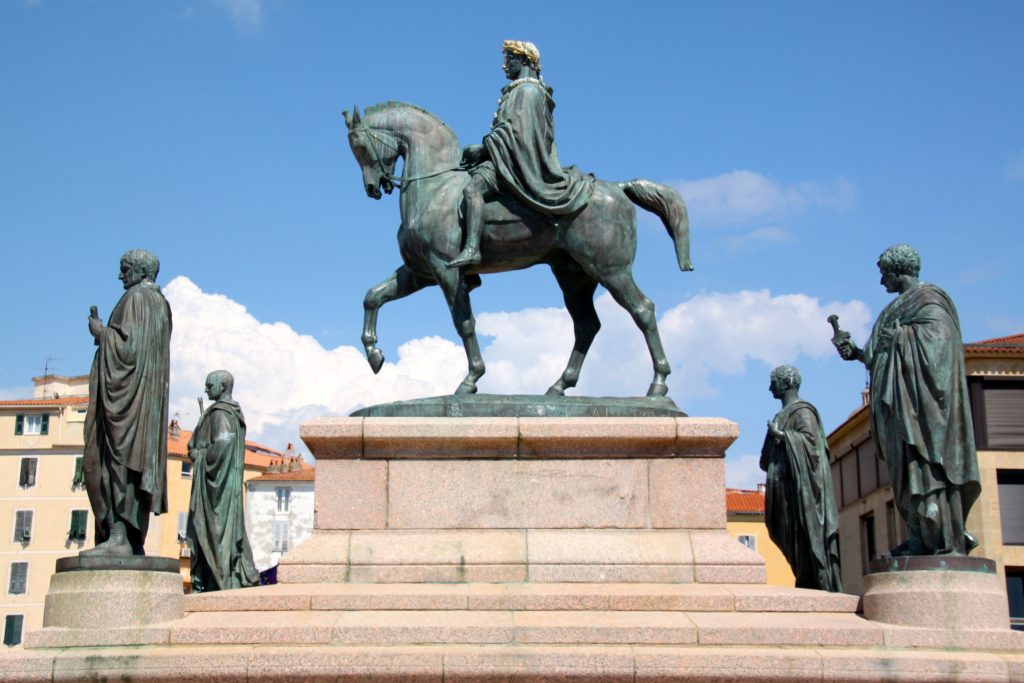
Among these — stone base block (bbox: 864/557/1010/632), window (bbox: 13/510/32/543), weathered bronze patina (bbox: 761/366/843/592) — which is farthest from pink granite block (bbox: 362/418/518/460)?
window (bbox: 13/510/32/543)

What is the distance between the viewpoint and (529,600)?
367 inches

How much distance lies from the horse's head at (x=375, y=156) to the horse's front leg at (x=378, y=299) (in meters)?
0.98

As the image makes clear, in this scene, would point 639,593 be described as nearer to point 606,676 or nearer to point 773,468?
point 606,676

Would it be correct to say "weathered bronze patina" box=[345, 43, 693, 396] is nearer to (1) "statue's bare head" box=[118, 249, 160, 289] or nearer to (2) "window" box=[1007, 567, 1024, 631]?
(1) "statue's bare head" box=[118, 249, 160, 289]

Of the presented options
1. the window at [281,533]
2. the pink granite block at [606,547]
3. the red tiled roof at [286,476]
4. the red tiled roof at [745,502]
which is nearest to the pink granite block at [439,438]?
the pink granite block at [606,547]

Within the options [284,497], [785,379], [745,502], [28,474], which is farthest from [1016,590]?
[28,474]

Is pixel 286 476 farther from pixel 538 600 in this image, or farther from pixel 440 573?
pixel 538 600

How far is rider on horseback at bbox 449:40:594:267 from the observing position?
11.7 m

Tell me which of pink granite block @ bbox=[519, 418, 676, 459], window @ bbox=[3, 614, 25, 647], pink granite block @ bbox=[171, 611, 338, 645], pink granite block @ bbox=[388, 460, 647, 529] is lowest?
window @ bbox=[3, 614, 25, 647]

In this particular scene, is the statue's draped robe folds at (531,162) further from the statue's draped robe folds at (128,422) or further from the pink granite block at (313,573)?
the pink granite block at (313,573)

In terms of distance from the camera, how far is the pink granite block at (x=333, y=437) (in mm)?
10641

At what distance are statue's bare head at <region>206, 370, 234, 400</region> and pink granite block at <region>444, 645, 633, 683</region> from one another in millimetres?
5933

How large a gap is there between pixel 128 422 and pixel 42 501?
5033 cm

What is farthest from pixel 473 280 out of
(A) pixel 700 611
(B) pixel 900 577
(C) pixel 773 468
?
(B) pixel 900 577
